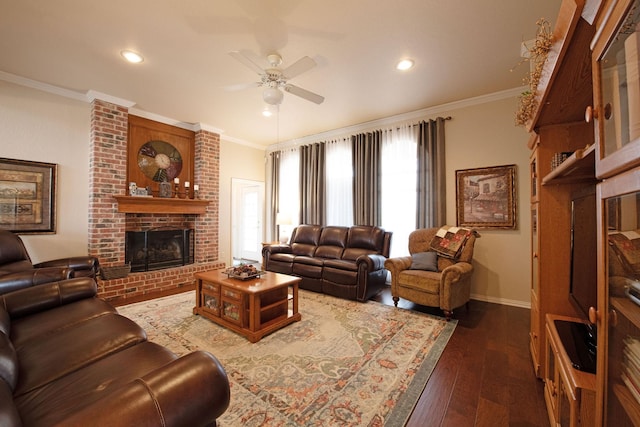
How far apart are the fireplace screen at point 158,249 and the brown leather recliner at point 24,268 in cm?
88

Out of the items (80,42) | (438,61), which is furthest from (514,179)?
(80,42)

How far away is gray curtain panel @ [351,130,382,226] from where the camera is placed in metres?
4.48

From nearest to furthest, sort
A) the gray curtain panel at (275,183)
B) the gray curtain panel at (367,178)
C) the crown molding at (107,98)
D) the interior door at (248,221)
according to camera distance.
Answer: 1. the crown molding at (107,98)
2. the gray curtain panel at (367,178)
3. the gray curtain panel at (275,183)
4. the interior door at (248,221)

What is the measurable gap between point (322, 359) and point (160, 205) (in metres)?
3.71

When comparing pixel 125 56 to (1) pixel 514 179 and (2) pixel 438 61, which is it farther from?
(1) pixel 514 179

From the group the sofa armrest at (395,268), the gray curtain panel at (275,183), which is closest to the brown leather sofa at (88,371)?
the sofa armrest at (395,268)

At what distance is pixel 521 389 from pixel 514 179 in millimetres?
2589

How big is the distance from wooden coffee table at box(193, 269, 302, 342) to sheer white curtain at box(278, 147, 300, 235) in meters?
2.74

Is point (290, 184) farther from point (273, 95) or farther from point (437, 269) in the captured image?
point (437, 269)

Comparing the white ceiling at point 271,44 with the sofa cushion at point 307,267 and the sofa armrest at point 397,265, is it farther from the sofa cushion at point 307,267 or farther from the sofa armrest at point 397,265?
the sofa cushion at point 307,267

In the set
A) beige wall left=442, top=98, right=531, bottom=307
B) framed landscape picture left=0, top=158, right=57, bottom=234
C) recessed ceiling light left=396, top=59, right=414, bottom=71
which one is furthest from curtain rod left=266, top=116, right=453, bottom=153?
framed landscape picture left=0, top=158, right=57, bottom=234

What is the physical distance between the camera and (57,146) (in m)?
3.49

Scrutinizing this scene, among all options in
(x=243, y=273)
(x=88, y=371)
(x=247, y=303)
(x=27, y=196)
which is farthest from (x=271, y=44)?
(x=27, y=196)

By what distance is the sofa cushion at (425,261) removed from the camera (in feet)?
10.8
